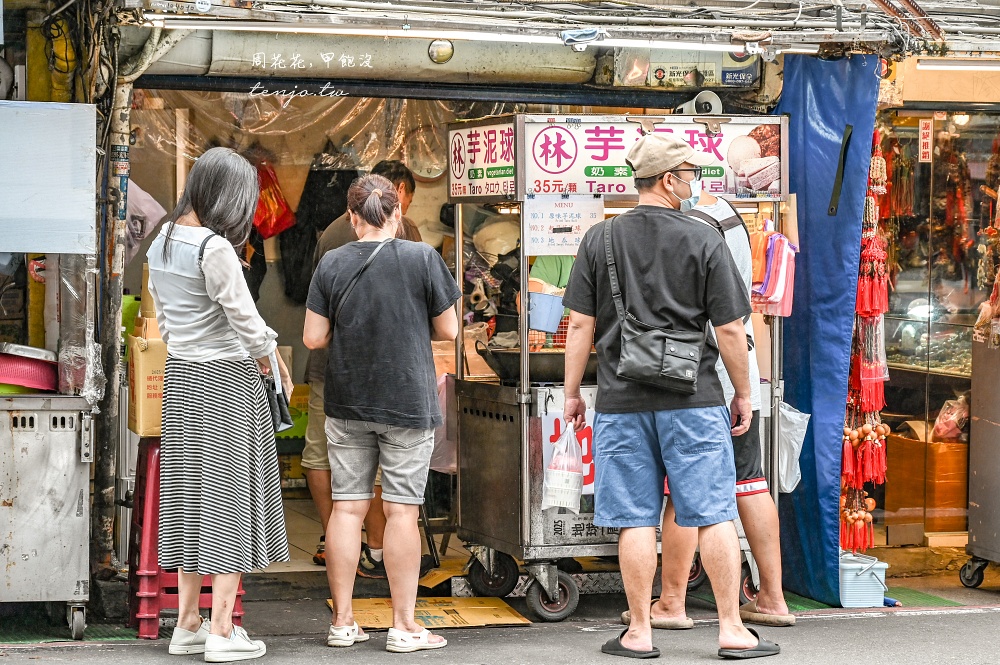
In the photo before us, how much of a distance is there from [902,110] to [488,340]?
3.06 metres

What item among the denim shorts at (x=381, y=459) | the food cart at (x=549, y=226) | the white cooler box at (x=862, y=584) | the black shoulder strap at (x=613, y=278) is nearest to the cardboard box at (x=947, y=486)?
the white cooler box at (x=862, y=584)

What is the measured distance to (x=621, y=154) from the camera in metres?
6.66

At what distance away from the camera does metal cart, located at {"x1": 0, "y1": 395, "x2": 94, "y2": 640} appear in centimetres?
582

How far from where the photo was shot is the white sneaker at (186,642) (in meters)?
5.54

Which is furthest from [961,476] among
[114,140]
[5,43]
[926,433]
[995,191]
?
[5,43]

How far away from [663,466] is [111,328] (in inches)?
106

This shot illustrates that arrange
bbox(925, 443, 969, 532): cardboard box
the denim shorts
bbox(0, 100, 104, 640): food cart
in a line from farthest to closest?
bbox(925, 443, 969, 532): cardboard box < bbox(0, 100, 104, 640): food cart < the denim shorts

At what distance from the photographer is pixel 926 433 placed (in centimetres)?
841

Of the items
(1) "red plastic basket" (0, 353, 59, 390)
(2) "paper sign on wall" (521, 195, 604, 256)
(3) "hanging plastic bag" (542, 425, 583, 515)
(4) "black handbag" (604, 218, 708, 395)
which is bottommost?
(3) "hanging plastic bag" (542, 425, 583, 515)

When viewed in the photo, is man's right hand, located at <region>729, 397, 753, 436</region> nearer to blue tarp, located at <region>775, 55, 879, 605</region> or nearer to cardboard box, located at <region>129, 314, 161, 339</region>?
blue tarp, located at <region>775, 55, 879, 605</region>

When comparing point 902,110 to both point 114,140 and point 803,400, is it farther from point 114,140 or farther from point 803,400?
point 114,140

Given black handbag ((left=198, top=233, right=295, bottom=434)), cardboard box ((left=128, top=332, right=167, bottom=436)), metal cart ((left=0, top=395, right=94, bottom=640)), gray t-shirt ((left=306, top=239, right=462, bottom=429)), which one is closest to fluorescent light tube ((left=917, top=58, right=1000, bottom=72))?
gray t-shirt ((left=306, top=239, right=462, bottom=429))

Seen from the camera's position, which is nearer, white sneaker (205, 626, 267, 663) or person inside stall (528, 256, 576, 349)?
white sneaker (205, 626, 267, 663)

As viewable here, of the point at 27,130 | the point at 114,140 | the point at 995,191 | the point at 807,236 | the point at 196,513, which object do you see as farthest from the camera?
the point at 995,191
